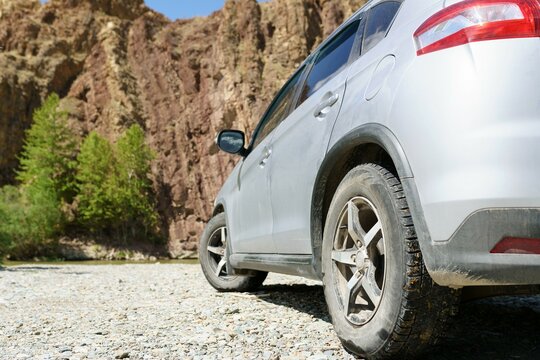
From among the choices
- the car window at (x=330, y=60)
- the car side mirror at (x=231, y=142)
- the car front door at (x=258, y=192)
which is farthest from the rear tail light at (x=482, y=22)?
the car side mirror at (x=231, y=142)

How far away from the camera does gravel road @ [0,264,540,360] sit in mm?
2557

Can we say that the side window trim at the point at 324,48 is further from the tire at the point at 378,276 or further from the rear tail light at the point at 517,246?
the rear tail light at the point at 517,246

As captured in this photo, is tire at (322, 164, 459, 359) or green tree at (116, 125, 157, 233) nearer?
tire at (322, 164, 459, 359)

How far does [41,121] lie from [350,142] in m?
44.3

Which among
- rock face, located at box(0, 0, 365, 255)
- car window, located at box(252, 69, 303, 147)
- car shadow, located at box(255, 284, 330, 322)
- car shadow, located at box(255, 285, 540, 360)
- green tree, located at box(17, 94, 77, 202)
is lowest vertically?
car shadow, located at box(255, 284, 330, 322)

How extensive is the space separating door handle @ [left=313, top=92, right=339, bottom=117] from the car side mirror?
2009 millimetres

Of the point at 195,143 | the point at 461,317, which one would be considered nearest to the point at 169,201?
the point at 195,143

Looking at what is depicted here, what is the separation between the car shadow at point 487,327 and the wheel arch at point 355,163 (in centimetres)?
80

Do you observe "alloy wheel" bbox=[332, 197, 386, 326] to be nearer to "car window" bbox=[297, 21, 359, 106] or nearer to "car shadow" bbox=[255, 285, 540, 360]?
"car shadow" bbox=[255, 285, 540, 360]

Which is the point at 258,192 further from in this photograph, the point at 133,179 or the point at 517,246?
the point at 133,179

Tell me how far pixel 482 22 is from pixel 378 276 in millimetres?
1159

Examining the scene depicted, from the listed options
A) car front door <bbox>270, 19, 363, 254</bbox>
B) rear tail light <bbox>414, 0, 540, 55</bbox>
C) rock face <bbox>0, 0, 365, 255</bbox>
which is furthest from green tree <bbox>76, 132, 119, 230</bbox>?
rear tail light <bbox>414, 0, 540, 55</bbox>

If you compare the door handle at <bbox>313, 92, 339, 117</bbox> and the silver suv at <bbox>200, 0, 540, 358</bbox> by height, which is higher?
the door handle at <bbox>313, 92, 339, 117</bbox>

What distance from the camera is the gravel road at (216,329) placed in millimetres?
2557
